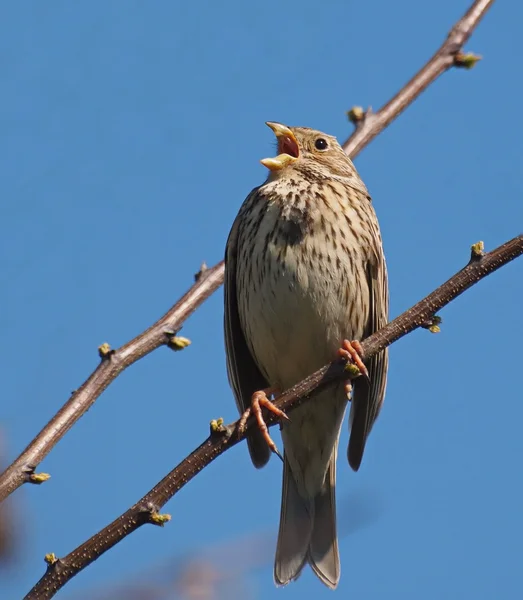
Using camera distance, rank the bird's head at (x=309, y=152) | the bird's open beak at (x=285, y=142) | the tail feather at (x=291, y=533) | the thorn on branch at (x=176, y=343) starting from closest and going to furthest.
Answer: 1. the thorn on branch at (x=176, y=343)
2. the tail feather at (x=291, y=533)
3. the bird's head at (x=309, y=152)
4. the bird's open beak at (x=285, y=142)

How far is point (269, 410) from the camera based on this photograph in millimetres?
3807

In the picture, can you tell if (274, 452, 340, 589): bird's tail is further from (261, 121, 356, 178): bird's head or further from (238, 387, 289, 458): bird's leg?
(261, 121, 356, 178): bird's head

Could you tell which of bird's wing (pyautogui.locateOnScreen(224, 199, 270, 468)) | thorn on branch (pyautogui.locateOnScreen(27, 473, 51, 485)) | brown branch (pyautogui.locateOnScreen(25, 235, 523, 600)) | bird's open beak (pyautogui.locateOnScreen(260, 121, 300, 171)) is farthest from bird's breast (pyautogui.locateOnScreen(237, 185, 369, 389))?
thorn on branch (pyautogui.locateOnScreen(27, 473, 51, 485))

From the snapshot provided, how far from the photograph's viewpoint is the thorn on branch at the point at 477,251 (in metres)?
2.97

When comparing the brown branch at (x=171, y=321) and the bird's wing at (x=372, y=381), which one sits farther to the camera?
the bird's wing at (x=372, y=381)

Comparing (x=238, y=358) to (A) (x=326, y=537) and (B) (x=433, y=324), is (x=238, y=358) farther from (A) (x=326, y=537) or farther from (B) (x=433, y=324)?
(B) (x=433, y=324)

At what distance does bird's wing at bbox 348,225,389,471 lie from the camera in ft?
15.1

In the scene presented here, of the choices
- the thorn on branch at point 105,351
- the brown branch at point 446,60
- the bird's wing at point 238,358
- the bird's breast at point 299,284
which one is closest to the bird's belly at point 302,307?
the bird's breast at point 299,284

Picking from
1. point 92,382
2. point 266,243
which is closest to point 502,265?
point 92,382

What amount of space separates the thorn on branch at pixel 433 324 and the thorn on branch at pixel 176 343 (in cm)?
99

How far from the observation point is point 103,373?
3242mm

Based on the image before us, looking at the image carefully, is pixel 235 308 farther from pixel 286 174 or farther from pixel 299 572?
pixel 299 572

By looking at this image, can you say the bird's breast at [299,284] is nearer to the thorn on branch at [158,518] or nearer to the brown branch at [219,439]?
the brown branch at [219,439]

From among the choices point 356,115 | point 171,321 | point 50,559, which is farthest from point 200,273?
point 50,559
